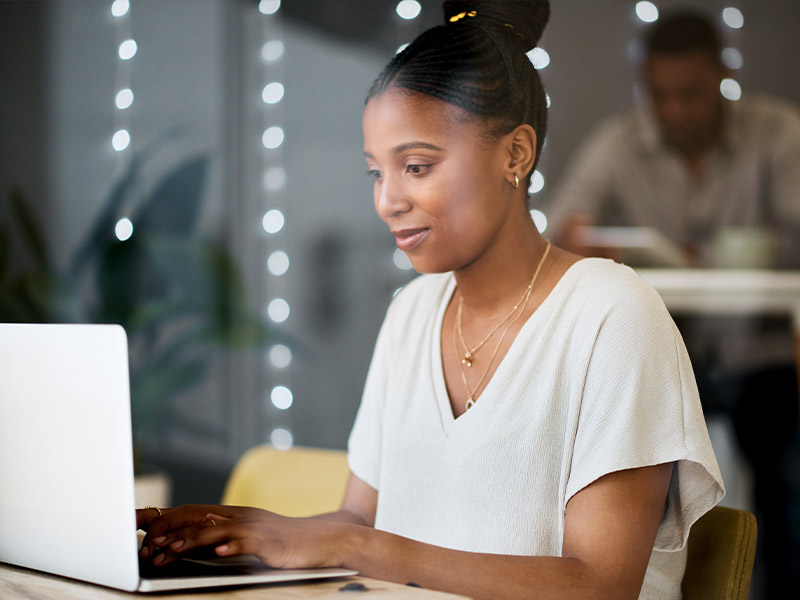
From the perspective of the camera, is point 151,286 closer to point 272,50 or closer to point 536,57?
point 272,50

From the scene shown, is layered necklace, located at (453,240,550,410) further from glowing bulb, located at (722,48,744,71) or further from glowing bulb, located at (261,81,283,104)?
glowing bulb, located at (261,81,283,104)

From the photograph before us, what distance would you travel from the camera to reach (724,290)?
2.19 meters

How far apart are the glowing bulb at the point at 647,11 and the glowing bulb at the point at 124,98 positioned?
4.35 ft

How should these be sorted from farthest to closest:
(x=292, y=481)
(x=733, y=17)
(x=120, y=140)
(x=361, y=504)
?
(x=120, y=140) → (x=733, y=17) → (x=292, y=481) → (x=361, y=504)

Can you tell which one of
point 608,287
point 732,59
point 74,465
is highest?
point 732,59

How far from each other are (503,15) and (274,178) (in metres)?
1.74

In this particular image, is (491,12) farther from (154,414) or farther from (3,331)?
(154,414)

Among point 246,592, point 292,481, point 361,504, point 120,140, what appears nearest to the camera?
point 246,592

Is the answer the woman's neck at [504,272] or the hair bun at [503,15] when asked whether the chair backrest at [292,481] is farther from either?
the hair bun at [503,15]

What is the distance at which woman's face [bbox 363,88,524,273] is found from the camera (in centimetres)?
89

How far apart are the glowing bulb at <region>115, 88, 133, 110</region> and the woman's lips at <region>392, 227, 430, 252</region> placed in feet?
5.78

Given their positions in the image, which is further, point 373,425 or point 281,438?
point 281,438

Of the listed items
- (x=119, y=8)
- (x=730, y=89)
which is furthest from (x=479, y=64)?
(x=119, y=8)

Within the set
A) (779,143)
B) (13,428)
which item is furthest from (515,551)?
(779,143)
